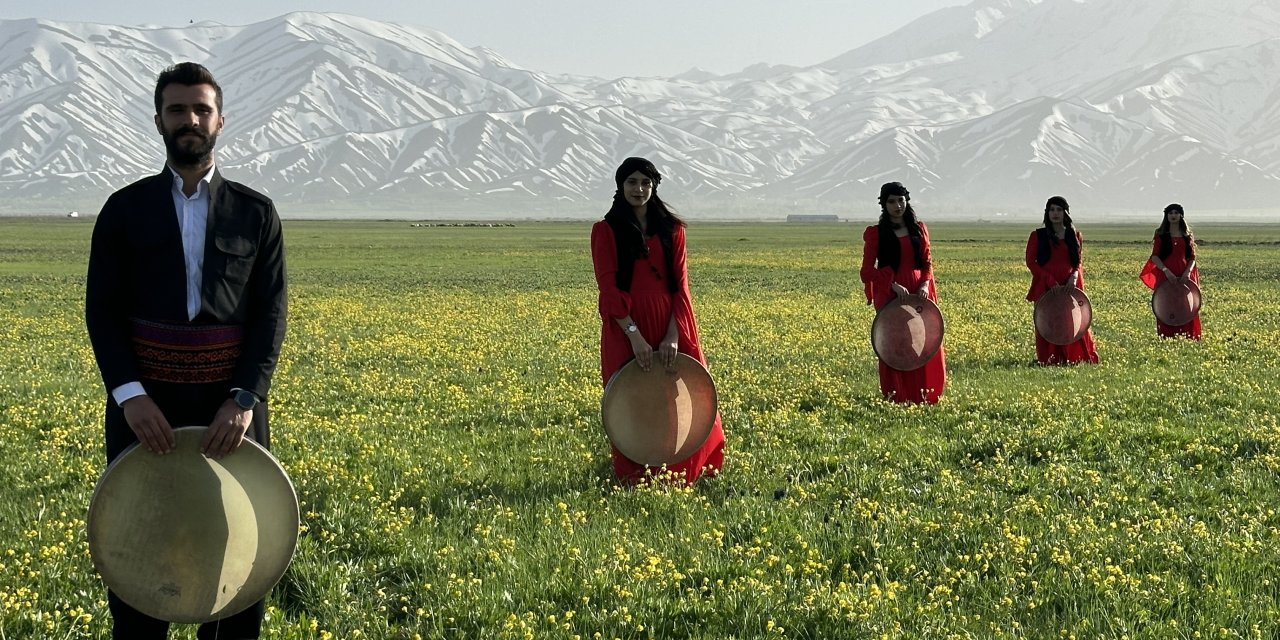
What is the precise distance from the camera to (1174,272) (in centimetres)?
1641

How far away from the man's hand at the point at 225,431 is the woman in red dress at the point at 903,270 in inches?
303

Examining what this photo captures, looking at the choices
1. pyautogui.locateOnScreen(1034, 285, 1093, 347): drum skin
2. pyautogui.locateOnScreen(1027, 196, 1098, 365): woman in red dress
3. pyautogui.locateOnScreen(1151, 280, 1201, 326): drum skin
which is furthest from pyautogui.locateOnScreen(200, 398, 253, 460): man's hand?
pyautogui.locateOnScreen(1151, 280, 1201, 326): drum skin

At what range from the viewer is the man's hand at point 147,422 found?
4129 mm

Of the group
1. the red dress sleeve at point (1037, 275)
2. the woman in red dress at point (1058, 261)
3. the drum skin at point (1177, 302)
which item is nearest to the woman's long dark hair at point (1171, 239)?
the drum skin at point (1177, 302)

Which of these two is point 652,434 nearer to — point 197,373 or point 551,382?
point 197,373

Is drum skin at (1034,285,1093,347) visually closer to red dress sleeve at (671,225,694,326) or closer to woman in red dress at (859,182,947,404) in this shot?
woman in red dress at (859,182,947,404)

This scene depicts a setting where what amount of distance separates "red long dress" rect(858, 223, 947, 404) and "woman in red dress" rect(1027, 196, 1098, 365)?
142 inches

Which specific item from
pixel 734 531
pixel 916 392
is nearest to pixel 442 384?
pixel 916 392

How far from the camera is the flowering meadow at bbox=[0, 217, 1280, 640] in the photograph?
16.9 ft

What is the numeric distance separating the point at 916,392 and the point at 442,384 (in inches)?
238

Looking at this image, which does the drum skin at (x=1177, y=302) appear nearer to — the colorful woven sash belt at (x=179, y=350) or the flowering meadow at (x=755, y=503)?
the flowering meadow at (x=755, y=503)

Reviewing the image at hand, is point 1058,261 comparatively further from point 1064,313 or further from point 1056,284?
point 1064,313

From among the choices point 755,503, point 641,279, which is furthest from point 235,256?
point 755,503

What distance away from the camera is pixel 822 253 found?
6156cm
